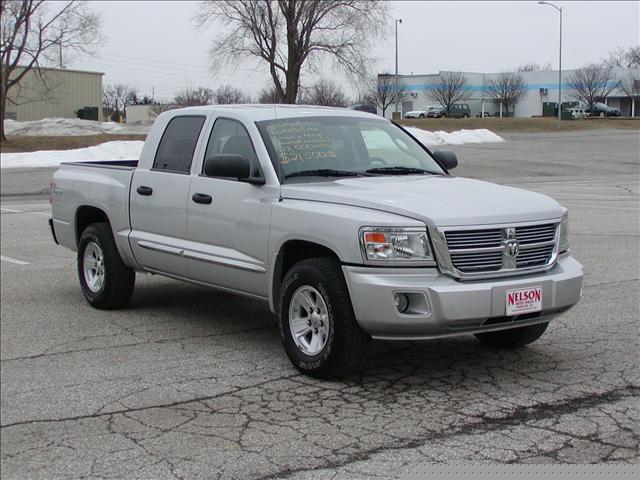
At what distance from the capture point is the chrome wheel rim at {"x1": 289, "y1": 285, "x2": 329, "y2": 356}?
6047 mm

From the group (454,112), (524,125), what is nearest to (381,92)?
(454,112)

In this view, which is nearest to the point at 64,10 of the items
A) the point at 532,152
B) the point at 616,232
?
the point at 532,152

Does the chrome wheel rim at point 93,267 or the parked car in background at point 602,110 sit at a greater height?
the parked car in background at point 602,110

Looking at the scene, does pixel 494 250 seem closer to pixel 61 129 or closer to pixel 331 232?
pixel 331 232

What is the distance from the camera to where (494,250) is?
583 centimetres

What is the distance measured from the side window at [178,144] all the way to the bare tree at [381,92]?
47.7m

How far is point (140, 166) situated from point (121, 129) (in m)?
53.4

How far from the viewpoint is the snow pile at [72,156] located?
31750 millimetres

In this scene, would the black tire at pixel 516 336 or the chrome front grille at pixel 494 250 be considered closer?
the chrome front grille at pixel 494 250

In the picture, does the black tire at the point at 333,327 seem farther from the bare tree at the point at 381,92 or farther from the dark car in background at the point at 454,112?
the dark car in background at the point at 454,112

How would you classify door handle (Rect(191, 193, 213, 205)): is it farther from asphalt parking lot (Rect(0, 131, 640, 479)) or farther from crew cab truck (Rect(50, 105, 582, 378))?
asphalt parking lot (Rect(0, 131, 640, 479))

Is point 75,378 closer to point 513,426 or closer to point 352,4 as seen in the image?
point 513,426

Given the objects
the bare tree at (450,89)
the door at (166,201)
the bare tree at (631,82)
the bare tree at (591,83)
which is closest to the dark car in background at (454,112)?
the bare tree at (450,89)

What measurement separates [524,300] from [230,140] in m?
2.78
